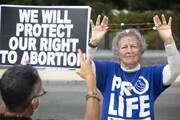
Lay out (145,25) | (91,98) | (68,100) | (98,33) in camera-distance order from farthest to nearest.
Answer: (145,25)
(68,100)
(98,33)
(91,98)

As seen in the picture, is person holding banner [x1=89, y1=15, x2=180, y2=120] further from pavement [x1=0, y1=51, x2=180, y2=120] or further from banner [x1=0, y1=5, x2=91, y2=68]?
pavement [x1=0, y1=51, x2=180, y2=120]

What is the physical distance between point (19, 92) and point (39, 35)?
3.40 metres

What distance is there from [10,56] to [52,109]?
509 cm

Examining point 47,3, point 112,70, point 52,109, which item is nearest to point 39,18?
point 112,70

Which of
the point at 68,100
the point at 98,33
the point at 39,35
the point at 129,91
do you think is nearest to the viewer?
the point at 129,91

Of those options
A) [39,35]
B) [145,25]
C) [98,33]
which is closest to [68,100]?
[39,35]

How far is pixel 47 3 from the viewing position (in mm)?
25797

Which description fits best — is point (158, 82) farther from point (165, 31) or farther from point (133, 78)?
point (165, 31)

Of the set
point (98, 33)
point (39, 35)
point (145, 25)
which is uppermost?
point (145, 25)

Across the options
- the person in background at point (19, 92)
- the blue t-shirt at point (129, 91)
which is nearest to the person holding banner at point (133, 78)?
the blue t-shirt at point (129, 91)

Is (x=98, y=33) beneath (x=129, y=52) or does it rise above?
above

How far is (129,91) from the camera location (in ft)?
12.8

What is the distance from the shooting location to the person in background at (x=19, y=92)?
2.87m

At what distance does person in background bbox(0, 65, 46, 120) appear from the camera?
287 cm
